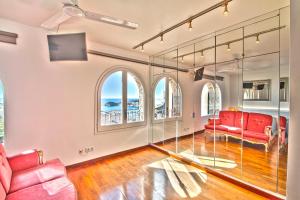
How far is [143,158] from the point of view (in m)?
3.50

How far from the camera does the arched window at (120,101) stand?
350cm

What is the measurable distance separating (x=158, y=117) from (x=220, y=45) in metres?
2.47

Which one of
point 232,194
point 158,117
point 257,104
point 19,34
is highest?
point 19,34

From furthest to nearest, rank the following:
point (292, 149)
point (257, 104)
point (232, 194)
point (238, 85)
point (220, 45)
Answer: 1. point (220, 45)
2. point (238, 85)
3. point (257, 104)
4. point (232, 194)
5. point (292, 149)

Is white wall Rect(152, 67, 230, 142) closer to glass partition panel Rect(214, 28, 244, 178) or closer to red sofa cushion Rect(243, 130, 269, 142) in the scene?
glass partition panel Rect(214, 28, 244, 178)

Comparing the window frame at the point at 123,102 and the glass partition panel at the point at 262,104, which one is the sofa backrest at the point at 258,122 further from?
the window frame at the point at 123,102

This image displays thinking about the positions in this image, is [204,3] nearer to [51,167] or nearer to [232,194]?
[232,194]

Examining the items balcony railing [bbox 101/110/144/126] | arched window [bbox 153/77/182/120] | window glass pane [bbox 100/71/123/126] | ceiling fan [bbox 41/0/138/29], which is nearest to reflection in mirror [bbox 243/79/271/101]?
arched window [bbox 153/77/182/120]

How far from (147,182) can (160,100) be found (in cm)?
238

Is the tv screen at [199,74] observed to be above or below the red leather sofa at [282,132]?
above

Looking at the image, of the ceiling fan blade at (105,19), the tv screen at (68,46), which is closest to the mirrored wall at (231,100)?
the ceiling fan blade at (105,19)

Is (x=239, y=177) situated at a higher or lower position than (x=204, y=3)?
lower

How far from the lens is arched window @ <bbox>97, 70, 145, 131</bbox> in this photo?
11.5 ft

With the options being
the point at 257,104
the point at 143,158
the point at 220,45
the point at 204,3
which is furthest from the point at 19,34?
the point at 257,104
